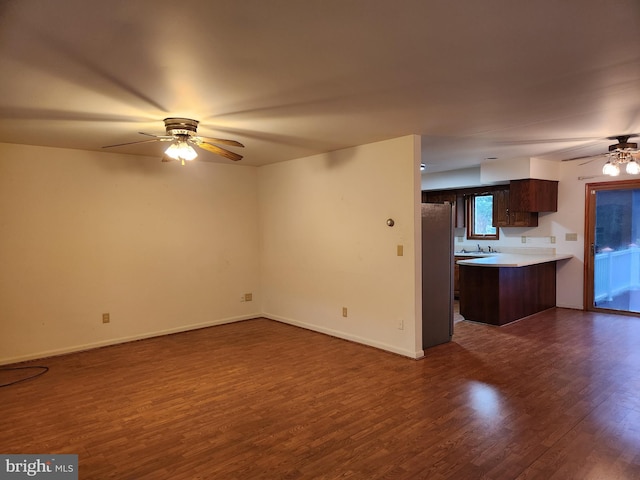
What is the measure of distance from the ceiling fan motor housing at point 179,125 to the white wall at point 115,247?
6.69 ft

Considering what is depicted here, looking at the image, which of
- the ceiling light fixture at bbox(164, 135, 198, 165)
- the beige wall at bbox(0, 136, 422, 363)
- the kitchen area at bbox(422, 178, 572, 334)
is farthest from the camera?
the kitchen area at bbox(422, 178, 572, 334)

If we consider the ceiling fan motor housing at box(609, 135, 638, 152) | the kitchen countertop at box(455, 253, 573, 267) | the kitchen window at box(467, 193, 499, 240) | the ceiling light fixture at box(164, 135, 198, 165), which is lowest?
the kitchen countertop at box(455, 253, 573, 267)

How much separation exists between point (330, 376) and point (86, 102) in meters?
2.98

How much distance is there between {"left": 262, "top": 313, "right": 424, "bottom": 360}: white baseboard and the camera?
422cm

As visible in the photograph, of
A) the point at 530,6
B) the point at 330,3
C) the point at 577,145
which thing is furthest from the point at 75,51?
the point at 577,145

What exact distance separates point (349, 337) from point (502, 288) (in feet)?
7.41

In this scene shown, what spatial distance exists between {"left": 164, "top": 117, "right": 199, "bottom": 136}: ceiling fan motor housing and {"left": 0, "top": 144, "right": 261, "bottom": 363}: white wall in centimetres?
204

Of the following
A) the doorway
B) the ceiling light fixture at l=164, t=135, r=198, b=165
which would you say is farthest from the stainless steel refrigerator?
the doorway

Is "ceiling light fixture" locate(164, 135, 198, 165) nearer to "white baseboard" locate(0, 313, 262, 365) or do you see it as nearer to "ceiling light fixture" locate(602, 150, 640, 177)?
"white baseboard" locate(0, 313, 262, 365)

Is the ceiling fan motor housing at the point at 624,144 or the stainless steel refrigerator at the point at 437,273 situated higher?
the ceiling fan motor housing at the point at 624,144

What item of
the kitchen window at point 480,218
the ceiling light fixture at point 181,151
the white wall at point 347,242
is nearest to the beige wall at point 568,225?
the kitchen window at point 480,218

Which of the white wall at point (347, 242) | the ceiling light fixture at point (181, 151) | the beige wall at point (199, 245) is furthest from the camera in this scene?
the beige wall at point (199, 245)

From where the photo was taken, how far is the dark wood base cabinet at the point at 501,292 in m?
5.48

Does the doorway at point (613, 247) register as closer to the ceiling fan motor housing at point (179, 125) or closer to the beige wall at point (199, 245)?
the beige wall at point (199, 245)
